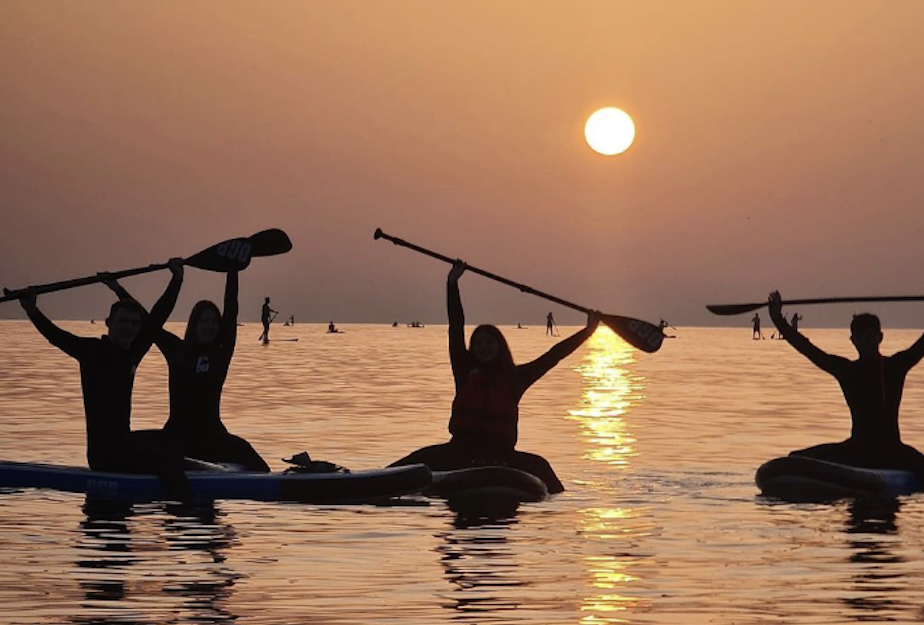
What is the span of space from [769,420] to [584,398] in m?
9.21

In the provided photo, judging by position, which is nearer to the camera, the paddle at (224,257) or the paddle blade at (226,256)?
the paddle at (224,257)

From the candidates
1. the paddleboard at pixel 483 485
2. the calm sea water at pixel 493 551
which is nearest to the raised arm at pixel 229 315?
the calm sea water at pixel 493 551

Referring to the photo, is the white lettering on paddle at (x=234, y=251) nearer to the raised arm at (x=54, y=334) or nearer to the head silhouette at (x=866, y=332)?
the raised arm at (x=54, y=334)

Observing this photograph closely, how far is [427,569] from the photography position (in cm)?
1299

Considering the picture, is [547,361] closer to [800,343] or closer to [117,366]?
[800,343]

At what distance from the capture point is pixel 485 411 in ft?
57.5

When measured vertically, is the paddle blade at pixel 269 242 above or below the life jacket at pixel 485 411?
above

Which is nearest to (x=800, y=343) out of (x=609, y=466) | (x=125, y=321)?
(x=609, y=466)

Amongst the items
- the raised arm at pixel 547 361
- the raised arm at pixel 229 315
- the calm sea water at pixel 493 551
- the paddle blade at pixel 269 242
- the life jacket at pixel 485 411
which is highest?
the paddle blade at pixel 269 242

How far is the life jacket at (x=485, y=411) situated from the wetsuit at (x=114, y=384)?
300cm

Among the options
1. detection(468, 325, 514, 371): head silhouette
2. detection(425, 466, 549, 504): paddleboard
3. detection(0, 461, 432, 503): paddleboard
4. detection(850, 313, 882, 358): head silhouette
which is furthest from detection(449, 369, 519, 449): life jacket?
detection(850, 313, 882, 358): head silhouette

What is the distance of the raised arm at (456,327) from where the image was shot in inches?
694

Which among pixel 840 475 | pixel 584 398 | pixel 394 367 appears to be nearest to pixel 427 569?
pixel 840 475

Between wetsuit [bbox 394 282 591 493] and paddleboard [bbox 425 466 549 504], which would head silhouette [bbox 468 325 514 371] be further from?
paddleboard [bbox 425 466 549 504]
